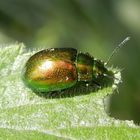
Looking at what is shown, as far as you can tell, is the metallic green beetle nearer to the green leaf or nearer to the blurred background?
the green leaf

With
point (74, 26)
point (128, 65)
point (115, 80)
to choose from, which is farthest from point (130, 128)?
point (74, 26)

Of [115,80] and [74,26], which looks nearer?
[115,80]

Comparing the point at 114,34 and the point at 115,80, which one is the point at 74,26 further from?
the point at 115,80

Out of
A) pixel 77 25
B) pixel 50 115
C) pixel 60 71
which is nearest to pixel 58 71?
pixel 60 71

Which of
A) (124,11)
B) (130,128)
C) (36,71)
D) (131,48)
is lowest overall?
(130,128)

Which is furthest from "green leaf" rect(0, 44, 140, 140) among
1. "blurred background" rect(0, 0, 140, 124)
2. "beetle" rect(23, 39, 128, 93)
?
"blurred background" rect(0, 0, 140, 124)

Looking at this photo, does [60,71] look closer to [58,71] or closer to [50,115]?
[58,71]
